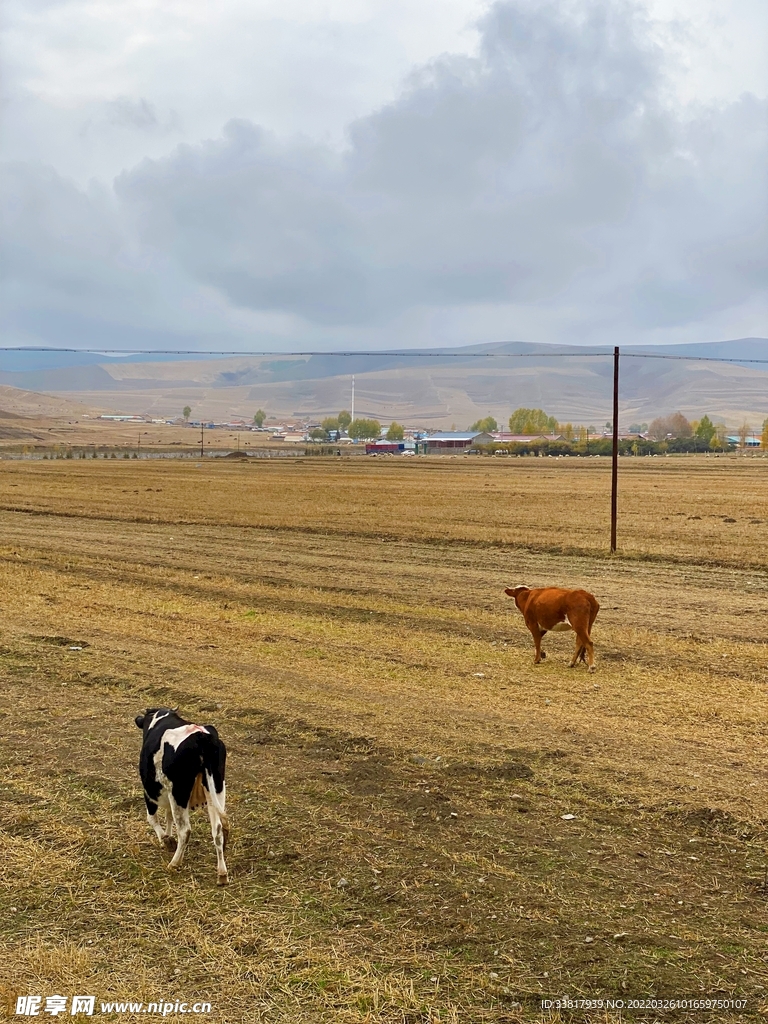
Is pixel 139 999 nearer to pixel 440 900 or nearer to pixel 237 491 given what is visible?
pixel 440 900

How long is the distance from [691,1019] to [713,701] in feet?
21.3

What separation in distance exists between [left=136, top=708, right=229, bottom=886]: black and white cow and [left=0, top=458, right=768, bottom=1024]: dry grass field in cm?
32

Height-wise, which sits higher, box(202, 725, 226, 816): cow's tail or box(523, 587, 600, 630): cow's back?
box(523, 587, 600, 630): cow's back

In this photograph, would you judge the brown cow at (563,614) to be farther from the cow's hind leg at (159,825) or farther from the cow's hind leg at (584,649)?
the cow's hind leg at (159,825)

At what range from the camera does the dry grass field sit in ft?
18.2

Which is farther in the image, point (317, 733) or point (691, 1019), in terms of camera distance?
point (317, 733)

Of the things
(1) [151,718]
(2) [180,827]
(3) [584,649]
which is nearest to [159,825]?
(2) [180,827]

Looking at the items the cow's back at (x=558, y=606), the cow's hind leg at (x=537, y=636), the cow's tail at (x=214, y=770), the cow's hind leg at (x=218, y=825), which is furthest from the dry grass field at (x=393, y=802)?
the cow's back at (x=558, y=606)

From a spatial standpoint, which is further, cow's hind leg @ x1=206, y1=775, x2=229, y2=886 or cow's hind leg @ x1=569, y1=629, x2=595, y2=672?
cow's hind leg @ x1=569, y1=629, x2=595, y2=672

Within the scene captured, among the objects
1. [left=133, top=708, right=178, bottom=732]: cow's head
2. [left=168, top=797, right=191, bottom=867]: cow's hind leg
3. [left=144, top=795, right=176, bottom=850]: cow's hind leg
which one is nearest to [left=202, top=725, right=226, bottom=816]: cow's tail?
[left=168, top=797, right=191, bottom=867]: cow's hind leg

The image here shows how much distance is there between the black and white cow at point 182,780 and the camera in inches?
259

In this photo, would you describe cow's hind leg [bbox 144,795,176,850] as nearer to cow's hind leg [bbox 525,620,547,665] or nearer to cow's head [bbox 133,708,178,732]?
cow's head [bbox 133,708,178,732]

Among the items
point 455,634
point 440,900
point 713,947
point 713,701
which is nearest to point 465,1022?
point 440,900

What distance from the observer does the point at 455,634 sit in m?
15.0
